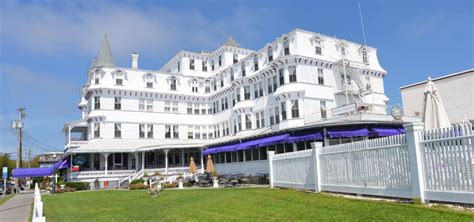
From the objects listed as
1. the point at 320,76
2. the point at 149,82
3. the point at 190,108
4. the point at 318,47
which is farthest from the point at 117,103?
the point at 318,47

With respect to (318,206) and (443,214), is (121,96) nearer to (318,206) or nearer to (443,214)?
(318,206)

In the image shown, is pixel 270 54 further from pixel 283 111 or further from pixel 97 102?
pixel 97 102

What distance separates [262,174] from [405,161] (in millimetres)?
20670

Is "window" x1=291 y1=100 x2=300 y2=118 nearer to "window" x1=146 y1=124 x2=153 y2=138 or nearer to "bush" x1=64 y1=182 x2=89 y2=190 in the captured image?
"window" x1=146 y1=124 x2=153 y2=138

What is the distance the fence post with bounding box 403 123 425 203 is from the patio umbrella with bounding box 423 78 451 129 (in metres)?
3.28

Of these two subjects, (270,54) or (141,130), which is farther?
(141,130)

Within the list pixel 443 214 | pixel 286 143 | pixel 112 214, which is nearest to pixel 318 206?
pixel 443 214

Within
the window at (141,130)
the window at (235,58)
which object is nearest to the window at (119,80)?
the window at (141,130)

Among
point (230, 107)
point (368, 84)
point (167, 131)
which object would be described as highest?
point (368, 84)

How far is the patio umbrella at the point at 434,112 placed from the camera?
480 inches

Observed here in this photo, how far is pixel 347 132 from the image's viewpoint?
2539 cm

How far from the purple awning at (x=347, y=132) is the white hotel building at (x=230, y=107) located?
0.07 meters

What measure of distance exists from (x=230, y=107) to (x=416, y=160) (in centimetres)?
3355

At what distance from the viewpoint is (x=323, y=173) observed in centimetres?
1405
